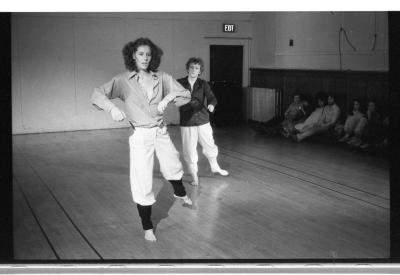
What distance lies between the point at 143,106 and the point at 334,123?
5.37 metres

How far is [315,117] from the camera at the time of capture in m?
8.70

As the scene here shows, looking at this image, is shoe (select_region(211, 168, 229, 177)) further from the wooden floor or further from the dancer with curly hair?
the dancer with curly hair

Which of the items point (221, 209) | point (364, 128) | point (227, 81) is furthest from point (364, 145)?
point (227, 81)

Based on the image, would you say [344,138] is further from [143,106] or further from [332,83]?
[143,106]

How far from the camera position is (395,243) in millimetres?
3697

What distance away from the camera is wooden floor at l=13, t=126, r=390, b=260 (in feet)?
12.6

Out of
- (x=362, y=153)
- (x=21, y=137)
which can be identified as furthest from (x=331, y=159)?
(x=21, y=137)

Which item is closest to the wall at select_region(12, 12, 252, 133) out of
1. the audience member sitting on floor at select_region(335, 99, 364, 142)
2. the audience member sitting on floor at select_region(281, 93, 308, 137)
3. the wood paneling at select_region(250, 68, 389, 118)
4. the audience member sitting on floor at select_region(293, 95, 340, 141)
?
the wood paneling at select_region(250, 68, 389, 118)

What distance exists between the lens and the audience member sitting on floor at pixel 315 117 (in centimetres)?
867

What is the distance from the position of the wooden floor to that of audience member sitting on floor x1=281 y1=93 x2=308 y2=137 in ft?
4.56

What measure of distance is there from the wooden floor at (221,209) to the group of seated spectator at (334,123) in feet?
1.13

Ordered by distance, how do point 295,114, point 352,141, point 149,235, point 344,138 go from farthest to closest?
point 295,114
point 344,138
point 352,141
point 149,235

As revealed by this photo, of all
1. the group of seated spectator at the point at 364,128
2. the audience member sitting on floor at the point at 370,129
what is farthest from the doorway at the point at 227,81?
the audience member sitting on floor at the point at 370,129

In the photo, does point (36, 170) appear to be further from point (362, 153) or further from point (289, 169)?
point (362, 153)
